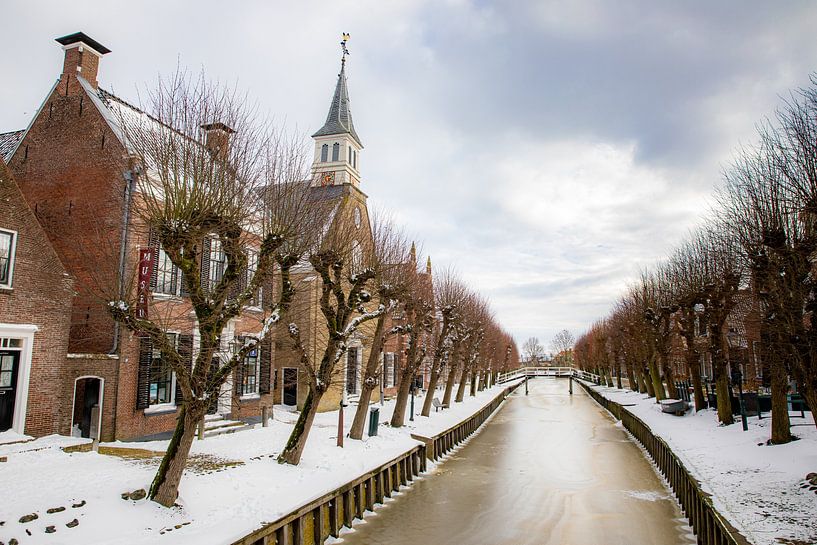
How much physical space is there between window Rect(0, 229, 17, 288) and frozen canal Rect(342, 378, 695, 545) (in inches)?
407

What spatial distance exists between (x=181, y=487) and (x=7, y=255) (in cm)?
825

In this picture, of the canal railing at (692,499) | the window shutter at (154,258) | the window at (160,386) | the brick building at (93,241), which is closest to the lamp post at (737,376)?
the canal railing at (692,499)

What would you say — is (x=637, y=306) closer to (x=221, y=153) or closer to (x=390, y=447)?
(x=390, y=447)

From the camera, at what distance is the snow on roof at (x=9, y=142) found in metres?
19.0

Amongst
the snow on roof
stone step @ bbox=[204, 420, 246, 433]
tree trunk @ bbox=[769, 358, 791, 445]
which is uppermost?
the snow on roof

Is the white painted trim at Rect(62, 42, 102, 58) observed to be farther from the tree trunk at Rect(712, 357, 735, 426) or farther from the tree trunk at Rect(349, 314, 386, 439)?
the tree trunk at Rect(712, 357, 735, 426)

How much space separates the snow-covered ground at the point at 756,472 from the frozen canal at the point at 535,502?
1.14 meters

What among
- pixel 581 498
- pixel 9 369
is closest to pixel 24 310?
pixel 9 369

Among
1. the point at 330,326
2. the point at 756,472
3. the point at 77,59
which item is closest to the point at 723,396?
the point at 756,472

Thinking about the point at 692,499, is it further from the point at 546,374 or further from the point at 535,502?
the point at 546,374

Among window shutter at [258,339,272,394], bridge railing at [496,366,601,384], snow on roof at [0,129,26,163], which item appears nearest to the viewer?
snow on roof at [0,129,26,163]

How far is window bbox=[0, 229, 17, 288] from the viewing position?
45.1 feet

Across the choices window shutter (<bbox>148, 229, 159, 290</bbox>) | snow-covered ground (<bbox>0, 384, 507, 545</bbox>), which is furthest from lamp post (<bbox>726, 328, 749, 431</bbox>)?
window shutter (<bbox>148, 229, 159, 290</bbox>)

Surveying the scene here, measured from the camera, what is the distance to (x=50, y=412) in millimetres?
14328
